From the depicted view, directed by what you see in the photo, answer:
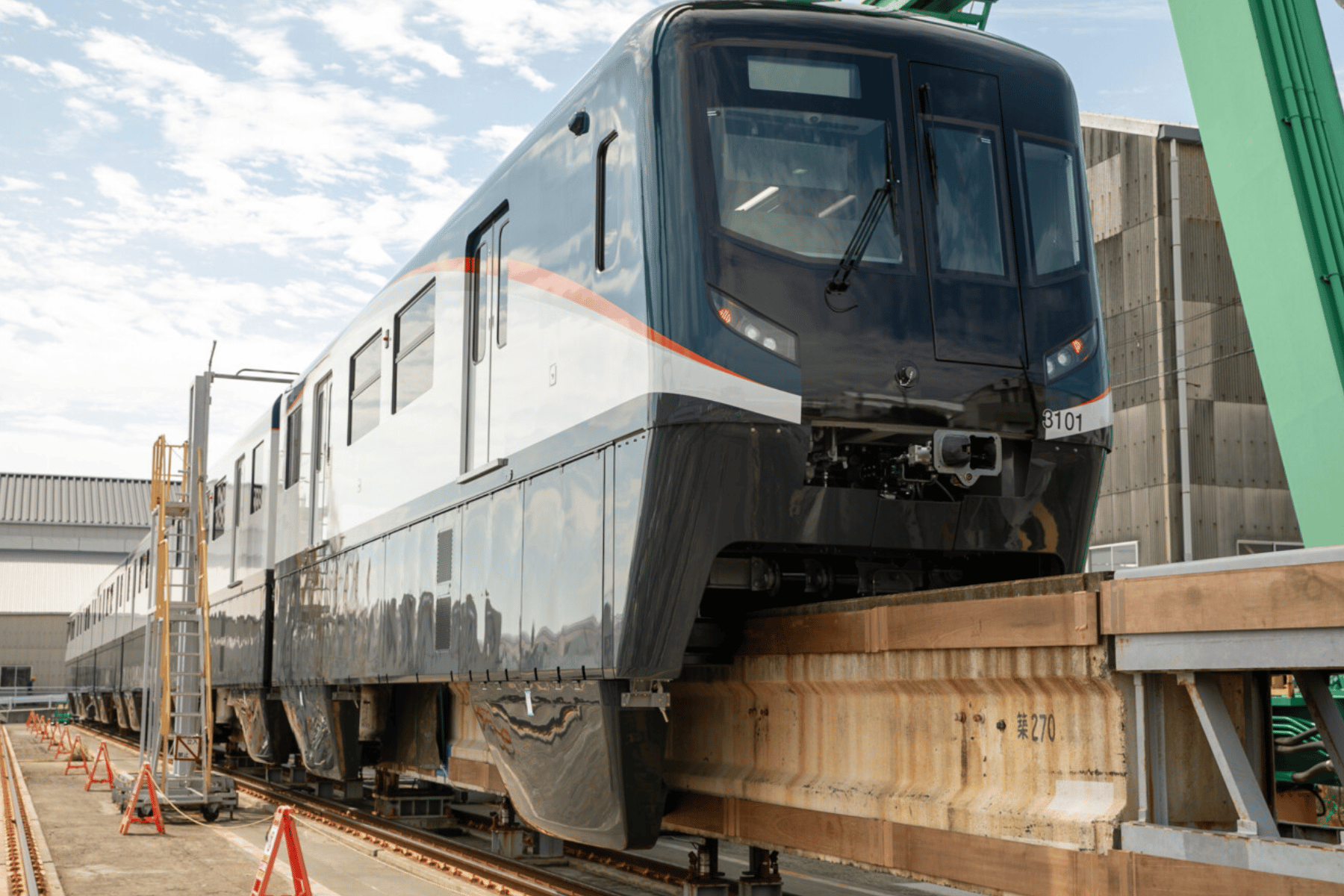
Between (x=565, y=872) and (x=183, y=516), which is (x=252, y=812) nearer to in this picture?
(x=183, y=516)

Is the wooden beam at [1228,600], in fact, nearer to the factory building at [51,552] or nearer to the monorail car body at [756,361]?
the monorail car body at [756,361]

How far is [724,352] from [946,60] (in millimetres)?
1827

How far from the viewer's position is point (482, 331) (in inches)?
291

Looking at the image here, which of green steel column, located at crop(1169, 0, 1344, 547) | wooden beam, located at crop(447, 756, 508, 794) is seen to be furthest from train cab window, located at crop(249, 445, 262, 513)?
Result: green steel column, located at crop(1169, 0, 1344, 547)

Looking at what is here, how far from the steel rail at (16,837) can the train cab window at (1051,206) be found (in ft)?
24.7

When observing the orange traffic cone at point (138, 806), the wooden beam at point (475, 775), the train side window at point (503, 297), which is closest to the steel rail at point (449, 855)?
the wooden beam at point (475, 775)

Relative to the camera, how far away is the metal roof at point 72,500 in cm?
6800

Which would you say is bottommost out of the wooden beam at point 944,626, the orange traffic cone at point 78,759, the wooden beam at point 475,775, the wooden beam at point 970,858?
the orange traffic cone at point 78,759

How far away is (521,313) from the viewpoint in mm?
6773

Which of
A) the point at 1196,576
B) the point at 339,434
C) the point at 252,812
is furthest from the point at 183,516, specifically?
the point at 1196,576

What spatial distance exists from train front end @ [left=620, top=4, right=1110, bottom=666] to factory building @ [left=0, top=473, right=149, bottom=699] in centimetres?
6018

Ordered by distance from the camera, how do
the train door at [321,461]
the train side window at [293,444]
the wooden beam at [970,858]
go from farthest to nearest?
the train side window at [293,444] < the train door at [321,461] < the wooden beam at [970,858]

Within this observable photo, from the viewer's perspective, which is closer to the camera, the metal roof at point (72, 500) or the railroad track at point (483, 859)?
the railroad track at point (483, 859)

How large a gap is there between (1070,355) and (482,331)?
3.11 m
